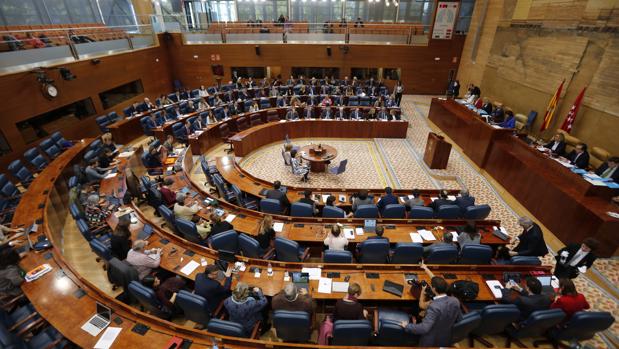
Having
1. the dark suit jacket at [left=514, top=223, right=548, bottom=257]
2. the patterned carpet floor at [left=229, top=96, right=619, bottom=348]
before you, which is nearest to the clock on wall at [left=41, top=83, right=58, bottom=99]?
the patterned carpet floor at [left=229, top=96, right=619, bottom=348]

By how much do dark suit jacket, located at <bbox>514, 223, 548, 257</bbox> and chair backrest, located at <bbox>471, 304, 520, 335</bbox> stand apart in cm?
216

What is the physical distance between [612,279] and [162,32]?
2307 cm

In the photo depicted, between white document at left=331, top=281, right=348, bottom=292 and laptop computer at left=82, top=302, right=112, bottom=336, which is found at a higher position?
laptop computer at left=82, top=302, right=112, bottom=336

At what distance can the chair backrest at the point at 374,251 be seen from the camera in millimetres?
5469

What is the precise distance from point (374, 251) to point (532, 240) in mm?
3378

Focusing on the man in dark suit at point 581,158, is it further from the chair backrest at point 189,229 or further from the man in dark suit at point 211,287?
the chair backrest at point 189,229

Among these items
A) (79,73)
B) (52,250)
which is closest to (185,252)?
(52,250)

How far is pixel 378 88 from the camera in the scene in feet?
61.2

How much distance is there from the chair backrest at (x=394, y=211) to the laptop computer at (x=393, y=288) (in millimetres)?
2290

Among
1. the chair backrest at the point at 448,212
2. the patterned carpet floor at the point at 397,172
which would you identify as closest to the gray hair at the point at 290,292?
the chair backrest at the point at 448,212

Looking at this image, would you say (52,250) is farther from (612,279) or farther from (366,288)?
(612,279)

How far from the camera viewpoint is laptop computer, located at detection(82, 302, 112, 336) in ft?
13.3

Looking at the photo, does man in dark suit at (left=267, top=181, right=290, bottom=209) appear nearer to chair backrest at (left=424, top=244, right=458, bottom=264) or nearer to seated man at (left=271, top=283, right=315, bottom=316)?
seated man at (left=271, top=283, right=315, bottom=316)

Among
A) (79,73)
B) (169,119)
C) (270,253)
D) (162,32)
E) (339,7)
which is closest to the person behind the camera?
(270,253)
